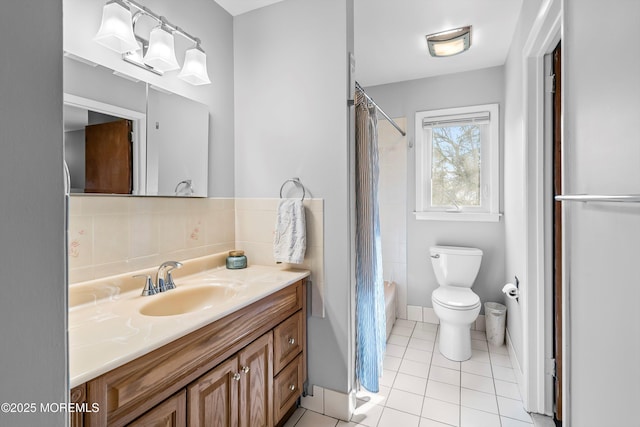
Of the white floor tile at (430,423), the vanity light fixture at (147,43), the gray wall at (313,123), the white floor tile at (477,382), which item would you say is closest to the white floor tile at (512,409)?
the white floor tile at (477,382)

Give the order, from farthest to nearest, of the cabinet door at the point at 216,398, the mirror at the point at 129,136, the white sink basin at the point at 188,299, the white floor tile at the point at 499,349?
the white floor tile at the point at 499,349 < the white sink basin at the point at 188,299 < the mirror at the point at 129,136 < the cabinet door at the point at 216,398

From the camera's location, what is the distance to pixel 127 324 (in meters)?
1.08

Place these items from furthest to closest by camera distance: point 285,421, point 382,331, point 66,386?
point 382,331 → point 285,421 → point 66,386

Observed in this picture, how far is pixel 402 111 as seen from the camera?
319cm

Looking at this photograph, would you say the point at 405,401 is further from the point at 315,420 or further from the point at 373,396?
the point at 315,420

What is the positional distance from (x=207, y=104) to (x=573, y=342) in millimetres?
2075

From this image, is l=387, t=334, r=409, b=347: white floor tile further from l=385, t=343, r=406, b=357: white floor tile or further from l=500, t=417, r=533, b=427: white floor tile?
l=500, t=417, r=533, b=427: white floor tile

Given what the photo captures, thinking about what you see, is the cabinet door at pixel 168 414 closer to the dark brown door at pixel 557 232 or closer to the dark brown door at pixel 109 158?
the dark brown door at pixel 109 158

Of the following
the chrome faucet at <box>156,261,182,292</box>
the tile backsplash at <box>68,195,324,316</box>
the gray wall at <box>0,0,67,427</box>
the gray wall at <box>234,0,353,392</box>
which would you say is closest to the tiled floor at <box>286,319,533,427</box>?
the gray wall at <box>234,0,353,392</box>

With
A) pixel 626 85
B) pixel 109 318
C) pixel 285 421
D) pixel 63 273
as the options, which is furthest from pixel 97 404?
pixel 626 85

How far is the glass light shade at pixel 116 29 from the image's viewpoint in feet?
4.35

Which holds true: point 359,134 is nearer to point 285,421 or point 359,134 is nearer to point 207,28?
point 207,28

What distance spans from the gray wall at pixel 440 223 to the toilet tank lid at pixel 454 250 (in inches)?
4.6

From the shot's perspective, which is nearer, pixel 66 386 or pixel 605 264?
pixel 66 386
